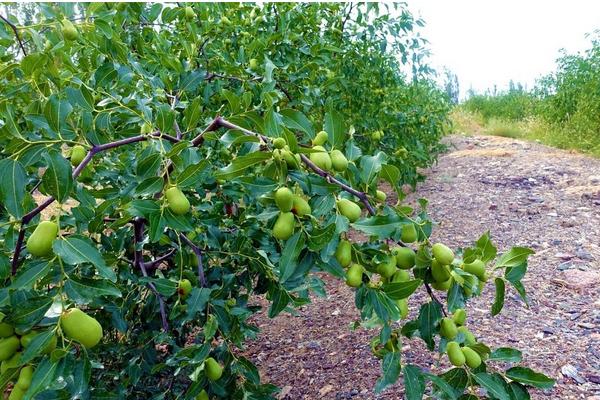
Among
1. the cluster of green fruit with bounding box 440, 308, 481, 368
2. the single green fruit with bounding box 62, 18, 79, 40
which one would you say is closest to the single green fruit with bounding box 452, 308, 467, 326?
the cluster of green fruit with bounding box 440, 308, 481, 368

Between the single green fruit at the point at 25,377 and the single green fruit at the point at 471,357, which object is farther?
the single green fruit at the point at 471,357

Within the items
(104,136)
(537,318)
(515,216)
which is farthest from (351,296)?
(104,136)

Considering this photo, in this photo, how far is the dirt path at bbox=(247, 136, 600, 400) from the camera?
218 centimetres

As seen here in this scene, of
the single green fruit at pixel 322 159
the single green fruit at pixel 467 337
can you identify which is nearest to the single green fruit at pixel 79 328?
the single green fruit at pixel 322 159

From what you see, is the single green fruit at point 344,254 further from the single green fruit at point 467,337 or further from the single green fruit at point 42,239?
the single green fruit at point 42,239

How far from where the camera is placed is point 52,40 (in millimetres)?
1499

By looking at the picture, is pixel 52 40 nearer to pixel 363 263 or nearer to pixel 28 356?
pixel 28 356

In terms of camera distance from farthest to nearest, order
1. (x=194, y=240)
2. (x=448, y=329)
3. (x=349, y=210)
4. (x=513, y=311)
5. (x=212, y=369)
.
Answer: (x=513, y=311) < (x=194, y=240) < (x=212, y=369) < (x=448, y=329) < (x=349, y=210)

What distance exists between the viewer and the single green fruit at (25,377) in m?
0.85

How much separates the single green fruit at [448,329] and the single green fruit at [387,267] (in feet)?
0.52

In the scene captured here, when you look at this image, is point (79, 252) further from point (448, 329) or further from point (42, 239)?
point (448, 329)

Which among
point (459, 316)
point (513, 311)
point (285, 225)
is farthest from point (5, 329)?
point (513, 311)

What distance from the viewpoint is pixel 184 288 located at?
50.6 inches

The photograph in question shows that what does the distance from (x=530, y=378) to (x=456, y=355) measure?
5.6 inches
